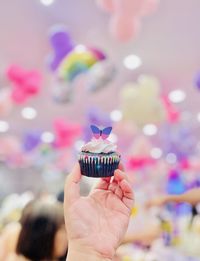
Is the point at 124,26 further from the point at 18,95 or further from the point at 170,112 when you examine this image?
the point at 170,112

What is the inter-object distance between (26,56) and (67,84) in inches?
36.0

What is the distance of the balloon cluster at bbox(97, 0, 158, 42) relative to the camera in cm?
240

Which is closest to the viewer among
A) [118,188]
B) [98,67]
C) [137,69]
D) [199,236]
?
[118,188]

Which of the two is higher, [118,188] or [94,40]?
[94,40]

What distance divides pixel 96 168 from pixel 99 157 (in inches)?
1.3

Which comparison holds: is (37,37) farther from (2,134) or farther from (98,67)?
(2,134)

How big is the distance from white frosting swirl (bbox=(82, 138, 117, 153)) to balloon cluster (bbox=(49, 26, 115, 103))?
1957mm

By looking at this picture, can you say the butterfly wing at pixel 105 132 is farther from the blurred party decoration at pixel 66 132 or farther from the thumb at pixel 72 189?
the blurred party decoration at pixel 66 132

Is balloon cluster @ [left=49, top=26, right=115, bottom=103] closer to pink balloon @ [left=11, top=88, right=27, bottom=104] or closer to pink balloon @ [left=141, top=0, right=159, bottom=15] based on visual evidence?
pink balloon @ [left=11, top=88, right=27, bottom=104]

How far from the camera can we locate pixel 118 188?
3.35 feet

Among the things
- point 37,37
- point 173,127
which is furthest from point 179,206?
point 37,37

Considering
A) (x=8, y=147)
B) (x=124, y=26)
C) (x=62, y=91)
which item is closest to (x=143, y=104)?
(x=62, y=91)

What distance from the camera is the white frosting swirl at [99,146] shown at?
1.04 metres

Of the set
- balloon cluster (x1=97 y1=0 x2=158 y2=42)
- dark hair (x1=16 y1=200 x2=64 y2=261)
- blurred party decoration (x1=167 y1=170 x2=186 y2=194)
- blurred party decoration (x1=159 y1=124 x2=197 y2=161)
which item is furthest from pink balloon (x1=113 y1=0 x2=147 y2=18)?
blurred party decoration (x1=159 y1=124 x2=197 y2=161)
